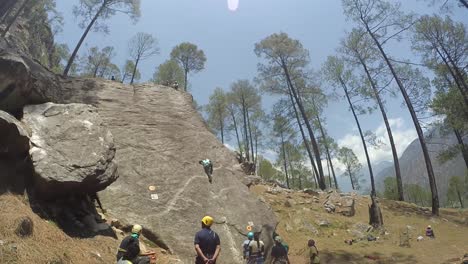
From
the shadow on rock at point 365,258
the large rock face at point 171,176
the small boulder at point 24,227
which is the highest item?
the large rock face at point 171,176

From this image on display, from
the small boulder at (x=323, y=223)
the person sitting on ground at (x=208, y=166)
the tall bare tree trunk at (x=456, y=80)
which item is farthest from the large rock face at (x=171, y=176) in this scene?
the tall bare tree trunk at (x=456, y=80)

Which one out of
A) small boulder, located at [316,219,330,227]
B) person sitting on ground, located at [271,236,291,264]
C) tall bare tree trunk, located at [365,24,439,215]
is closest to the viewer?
person sitting on ground, located at [271,236,291,264]

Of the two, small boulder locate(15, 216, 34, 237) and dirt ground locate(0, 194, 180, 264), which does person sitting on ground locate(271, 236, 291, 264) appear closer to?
dirt ground locate(0, 194, 180, 264)

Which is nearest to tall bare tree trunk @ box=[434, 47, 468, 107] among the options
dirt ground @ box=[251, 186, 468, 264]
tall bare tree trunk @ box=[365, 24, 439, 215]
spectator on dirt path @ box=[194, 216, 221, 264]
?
tall bare tree trunk @ box=[365, 24, 439, 215]

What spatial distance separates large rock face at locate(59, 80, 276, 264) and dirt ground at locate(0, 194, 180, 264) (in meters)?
2.39

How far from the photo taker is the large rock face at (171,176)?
1169 centimetres

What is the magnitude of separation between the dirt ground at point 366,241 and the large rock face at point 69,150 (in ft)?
30.0

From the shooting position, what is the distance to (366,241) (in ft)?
56.2

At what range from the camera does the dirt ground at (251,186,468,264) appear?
15094mm

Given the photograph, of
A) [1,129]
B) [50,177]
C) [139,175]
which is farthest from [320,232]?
[1,129]

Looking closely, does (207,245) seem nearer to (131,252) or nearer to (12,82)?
(131,252)

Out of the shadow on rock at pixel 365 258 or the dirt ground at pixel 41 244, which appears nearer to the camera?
the dirt ground at pixel 41 244

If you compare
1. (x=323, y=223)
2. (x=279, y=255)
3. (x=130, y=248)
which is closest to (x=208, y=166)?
(x=279, y=255)

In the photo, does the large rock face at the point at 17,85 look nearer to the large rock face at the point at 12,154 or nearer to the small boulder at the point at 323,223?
the large rock face at the point at 12,154
